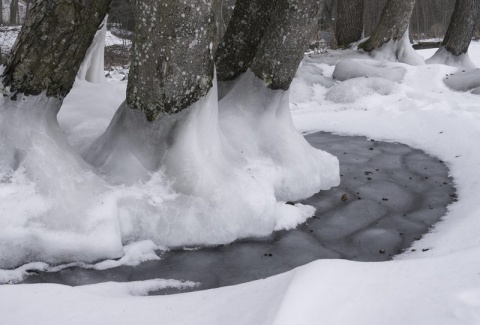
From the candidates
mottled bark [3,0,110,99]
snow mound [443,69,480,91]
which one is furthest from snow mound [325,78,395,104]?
mottled bark [3,0,110,99]

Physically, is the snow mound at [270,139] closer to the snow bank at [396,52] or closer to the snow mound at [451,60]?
the snow bank at [396,52]

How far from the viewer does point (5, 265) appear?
95.2 inches

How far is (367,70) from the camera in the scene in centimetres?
697

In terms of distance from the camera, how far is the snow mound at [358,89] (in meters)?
6.17

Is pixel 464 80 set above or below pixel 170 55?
below

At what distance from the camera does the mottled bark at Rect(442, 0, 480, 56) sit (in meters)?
7.74

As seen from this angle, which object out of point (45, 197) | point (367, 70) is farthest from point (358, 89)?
point (45, 197)

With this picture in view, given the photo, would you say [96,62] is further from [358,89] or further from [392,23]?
[392,23]

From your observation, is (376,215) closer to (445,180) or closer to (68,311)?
(445,180)

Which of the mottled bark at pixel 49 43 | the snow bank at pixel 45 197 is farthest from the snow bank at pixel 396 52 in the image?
the snow bank at pixel 45 197

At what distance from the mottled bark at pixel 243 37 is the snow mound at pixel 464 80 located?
3674 millimetres

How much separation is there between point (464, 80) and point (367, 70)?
116 cm

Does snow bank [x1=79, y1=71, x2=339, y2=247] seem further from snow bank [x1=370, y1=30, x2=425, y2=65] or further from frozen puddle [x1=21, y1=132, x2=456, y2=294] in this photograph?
snow bank [x1=370, y1=30, x2=425, y2=65]

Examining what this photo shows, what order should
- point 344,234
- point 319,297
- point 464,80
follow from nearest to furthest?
1. point 319,297
2. point 344,234
3. point 464,80
